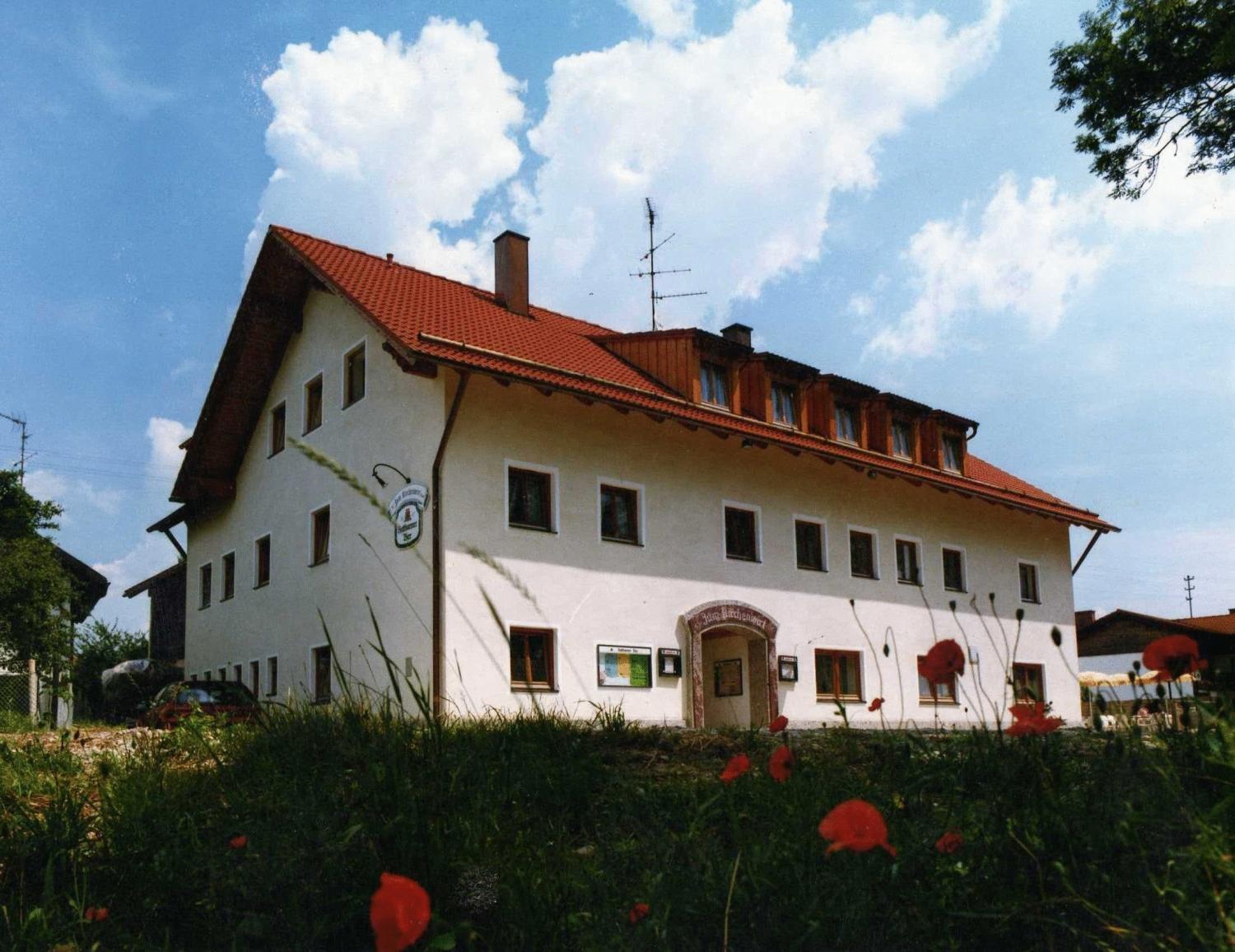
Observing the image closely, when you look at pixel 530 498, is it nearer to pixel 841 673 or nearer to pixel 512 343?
pixel 512 343

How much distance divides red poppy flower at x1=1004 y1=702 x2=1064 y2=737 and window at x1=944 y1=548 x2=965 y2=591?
22.7 metres

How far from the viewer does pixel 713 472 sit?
2092 centimetres

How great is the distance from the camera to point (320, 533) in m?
21.4

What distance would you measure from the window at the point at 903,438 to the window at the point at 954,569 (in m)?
2.19

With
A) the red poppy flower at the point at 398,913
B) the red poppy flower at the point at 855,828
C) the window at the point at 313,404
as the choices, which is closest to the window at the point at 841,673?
the window at the point at 313,404

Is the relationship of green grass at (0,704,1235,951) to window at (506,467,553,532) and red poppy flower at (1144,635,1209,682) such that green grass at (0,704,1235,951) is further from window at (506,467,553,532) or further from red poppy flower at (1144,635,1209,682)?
window at (506,467,553,532)

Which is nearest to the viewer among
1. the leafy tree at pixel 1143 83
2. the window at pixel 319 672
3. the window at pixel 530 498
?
the leafy tree at pixel 1143 83

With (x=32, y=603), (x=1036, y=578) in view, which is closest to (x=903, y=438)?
(x=1036, y=578)

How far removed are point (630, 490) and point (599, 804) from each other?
14.7m

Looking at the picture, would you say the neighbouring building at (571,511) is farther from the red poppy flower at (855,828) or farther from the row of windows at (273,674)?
the red poppy flower at (855,828)

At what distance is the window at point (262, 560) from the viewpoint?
2359cm

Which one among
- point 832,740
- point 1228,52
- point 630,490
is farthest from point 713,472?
point 832,740

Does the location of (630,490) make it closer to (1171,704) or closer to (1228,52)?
(1228,52)

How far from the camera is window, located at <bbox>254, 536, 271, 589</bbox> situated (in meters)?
23.6
